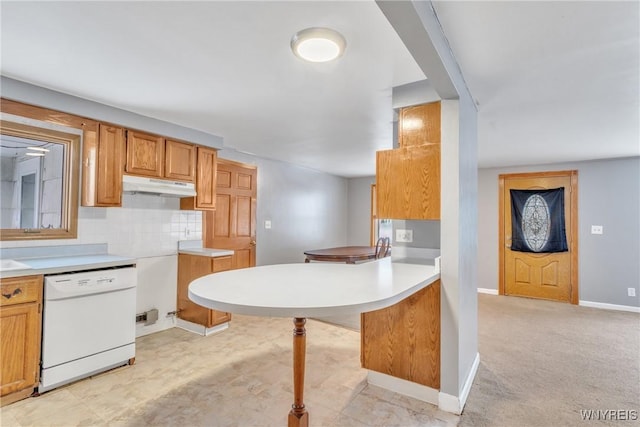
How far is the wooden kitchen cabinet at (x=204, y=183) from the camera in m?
3.55

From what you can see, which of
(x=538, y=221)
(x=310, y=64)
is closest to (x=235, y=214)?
(x=310, y=64)

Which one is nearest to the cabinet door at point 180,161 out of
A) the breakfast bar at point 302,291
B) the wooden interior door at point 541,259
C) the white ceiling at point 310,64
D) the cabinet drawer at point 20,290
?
the white ceiling at point 310,64

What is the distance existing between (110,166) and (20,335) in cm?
142

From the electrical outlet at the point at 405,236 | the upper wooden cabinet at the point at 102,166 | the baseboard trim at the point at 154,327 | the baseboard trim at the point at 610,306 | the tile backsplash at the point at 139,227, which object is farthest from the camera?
the baseboard trim at the point at 610,306

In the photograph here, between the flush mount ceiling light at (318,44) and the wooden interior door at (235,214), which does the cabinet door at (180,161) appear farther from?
the flush mount ceiling light at (318,44)

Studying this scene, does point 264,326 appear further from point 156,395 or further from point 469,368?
point 469,368

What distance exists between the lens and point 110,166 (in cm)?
285

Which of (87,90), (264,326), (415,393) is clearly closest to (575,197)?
(415,393)

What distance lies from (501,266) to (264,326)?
3946 mm

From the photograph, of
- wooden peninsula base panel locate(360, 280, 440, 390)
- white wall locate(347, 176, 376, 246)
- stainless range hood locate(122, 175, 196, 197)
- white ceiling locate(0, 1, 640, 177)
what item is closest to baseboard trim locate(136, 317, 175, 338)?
stainless range hood locate(122, 175, 196, 197)

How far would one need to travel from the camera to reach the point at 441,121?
2.11 metres

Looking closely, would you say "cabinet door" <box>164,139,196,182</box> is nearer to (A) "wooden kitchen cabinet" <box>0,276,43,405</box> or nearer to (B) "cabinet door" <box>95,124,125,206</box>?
(B) "cabinet door" <box>95,124,125,206</box>

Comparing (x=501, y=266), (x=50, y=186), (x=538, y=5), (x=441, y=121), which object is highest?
(x=538, y=5)

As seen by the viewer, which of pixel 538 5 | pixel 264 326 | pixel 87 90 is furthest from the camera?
pixel 264 326
